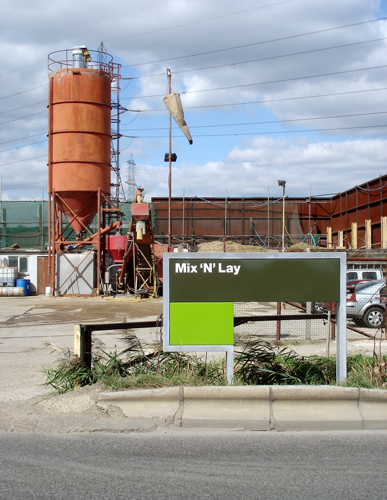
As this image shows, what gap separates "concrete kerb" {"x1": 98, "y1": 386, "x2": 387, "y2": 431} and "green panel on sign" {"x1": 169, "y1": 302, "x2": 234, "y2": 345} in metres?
Answer: 0.82

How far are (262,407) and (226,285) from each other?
1599mm

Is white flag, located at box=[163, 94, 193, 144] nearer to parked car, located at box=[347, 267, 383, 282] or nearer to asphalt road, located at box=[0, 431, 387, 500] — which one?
parked car, located at box=[347, 267, 383, 282]

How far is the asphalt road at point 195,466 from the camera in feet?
14.2

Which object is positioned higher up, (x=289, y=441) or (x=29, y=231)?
(x=29, y=231)

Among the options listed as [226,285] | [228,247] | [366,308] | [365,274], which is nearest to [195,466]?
[226,285]

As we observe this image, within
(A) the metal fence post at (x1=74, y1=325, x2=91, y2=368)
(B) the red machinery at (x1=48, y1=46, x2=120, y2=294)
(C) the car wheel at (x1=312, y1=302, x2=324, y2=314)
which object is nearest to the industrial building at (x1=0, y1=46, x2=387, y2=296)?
(B) the red machinery at (x1=48, y1=46, x2=120, y2=294)

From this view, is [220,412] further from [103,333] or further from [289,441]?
[103,333]

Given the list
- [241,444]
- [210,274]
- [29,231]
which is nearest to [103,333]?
[210,274]

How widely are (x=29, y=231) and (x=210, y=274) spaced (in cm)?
4366

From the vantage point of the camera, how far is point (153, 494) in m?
4.26

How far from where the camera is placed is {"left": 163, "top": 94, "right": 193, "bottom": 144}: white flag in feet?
98.6

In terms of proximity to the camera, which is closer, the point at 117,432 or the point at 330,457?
the point at 330,457

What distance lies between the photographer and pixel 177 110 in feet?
100

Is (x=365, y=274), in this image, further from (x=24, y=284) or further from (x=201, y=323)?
(x=24, y=284)
